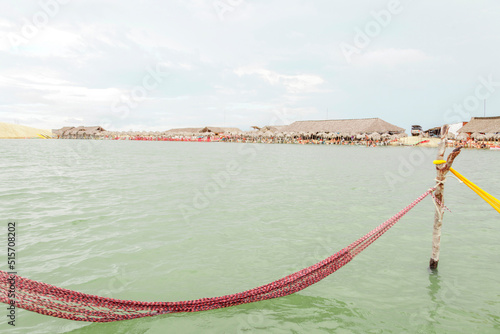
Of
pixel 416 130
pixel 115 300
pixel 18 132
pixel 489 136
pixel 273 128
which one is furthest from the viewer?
pixel 18 132

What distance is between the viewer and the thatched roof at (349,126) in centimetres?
6438

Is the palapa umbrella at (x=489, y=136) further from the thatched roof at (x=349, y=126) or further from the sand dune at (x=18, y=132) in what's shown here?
the sand dune at (x=18, y=132)

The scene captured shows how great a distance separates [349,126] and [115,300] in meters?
69.7

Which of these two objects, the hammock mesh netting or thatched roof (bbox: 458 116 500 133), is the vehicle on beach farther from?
the hammock mesh netting

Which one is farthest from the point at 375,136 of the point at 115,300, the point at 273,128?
the point at 115,300

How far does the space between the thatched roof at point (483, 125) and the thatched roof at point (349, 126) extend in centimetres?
1141

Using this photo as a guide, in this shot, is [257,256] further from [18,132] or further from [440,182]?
[18,132]

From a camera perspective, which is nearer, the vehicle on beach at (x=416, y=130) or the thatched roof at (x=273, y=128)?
the vehicle on beach at (x=416, y=130)

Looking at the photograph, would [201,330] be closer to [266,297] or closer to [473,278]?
[266,297]

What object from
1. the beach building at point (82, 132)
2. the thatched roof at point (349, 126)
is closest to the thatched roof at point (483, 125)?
the thatched roof at point (349, 126)

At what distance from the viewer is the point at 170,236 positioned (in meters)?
8.21

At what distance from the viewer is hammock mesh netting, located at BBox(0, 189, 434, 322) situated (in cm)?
342

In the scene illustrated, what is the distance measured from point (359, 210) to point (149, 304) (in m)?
8.92

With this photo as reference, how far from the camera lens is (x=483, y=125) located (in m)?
56.2
